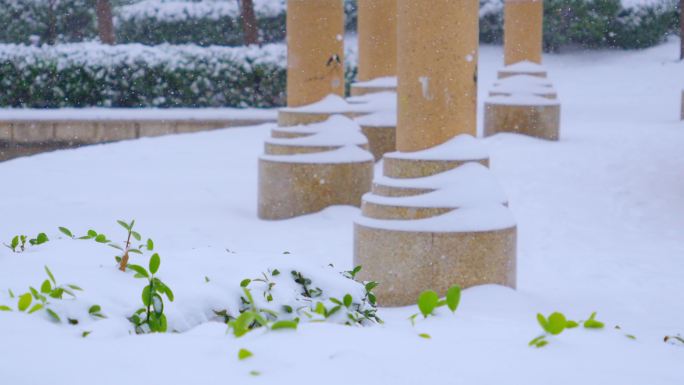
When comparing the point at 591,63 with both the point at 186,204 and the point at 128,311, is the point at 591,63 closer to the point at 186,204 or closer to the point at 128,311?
the point at 186,204

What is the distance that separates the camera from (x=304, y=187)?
8.78 m

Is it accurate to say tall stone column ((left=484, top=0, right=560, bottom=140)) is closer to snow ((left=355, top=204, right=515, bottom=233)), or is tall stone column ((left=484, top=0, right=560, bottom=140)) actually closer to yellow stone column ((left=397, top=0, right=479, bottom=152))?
yellow stone column ((left=397, top=0, right=479, bottom=152))

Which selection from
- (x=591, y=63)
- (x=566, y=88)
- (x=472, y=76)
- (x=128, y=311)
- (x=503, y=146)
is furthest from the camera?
(x=591, y=63)

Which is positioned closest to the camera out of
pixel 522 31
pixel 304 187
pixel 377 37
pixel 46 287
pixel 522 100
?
pixel 46 287

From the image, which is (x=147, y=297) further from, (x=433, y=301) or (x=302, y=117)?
(x=302, y=117)

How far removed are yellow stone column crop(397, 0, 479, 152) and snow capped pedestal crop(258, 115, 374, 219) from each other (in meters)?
2.51

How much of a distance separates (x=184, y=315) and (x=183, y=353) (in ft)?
1.81

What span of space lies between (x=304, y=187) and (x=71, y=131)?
25.9 ft

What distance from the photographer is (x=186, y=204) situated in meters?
9.50

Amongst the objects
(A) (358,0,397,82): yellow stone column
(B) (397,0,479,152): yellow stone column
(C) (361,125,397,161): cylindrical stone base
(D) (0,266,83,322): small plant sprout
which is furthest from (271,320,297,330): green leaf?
(A) (358,0,397,82): yellow stone column

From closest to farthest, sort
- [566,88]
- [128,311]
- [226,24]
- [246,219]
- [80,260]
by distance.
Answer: [128,311]
[80,260]
[246,219]
[566,88]
[226,24]

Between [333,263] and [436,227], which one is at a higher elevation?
[436,227]

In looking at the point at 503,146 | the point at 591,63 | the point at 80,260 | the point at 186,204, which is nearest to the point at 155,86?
the point at 503,146

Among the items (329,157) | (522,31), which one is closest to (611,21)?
(522,31)
